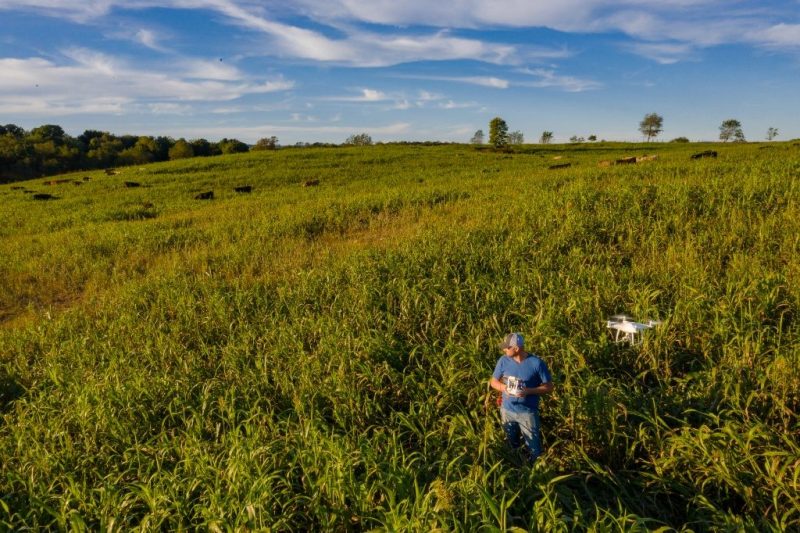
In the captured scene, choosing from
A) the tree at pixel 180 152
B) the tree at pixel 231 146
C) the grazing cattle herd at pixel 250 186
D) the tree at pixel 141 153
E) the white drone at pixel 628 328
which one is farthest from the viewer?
the tree at pixel 231 146

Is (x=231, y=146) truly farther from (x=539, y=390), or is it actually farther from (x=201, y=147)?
(x=539, y=390)

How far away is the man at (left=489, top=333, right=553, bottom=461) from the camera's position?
3723 mm

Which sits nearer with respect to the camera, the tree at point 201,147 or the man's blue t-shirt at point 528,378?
the man's blue t-shirt at point 528,378

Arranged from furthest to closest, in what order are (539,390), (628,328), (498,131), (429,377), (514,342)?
(498,131) < (429,377) < (628,328) < (514,342) < (539,390)

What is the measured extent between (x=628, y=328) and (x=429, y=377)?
2.30 m

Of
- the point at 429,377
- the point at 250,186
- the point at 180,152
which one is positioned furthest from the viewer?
the point at 180,152

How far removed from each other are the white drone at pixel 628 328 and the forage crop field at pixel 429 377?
0.38ft

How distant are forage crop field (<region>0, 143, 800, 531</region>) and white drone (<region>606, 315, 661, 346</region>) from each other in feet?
0.38

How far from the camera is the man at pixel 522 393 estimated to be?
12.2 ft

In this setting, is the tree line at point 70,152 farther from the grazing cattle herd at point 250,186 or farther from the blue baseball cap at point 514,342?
the blue baseball cap at point 514,342

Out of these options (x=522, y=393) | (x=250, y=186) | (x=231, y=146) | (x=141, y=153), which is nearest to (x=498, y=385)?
(x=522, y=393)

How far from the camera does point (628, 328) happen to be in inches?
192

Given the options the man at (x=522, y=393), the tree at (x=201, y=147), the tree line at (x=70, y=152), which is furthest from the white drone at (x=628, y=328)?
the tree at (x=201, y=147)

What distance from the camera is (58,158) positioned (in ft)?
180
